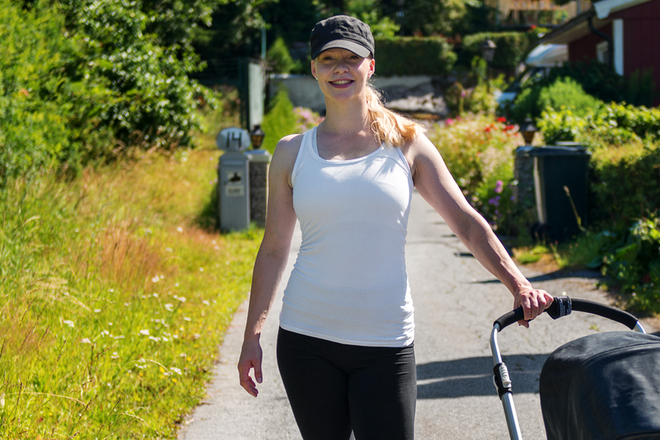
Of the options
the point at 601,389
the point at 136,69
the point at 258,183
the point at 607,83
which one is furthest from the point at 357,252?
the point at 607,83

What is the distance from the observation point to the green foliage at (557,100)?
49.4 ft

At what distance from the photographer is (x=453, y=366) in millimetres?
5035

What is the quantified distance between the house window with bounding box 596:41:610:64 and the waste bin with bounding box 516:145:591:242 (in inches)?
412

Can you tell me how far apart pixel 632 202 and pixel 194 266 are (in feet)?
16.5

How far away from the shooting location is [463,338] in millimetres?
5730

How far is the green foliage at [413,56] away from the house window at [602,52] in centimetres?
954

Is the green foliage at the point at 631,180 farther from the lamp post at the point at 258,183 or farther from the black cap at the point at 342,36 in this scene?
the black cap at the point at 342,36

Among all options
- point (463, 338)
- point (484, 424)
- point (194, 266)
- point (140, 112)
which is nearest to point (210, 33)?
point (140, 112)

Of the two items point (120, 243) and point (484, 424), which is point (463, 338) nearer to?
point (484, 424)

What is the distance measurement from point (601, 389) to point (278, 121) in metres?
21.1

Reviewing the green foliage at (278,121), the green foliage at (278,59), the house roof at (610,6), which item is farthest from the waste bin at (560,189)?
the green foliage at (278,59)

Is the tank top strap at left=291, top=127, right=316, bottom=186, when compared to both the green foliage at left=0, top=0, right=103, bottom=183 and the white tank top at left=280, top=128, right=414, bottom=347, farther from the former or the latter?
the green foliage at left=0, top=0, right=103, bottom=183

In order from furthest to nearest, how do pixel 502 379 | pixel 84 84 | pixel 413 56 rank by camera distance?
pixel 413 56
pixel 84 84
pixel 502 379

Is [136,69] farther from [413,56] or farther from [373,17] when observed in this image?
[373,17]
